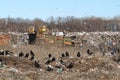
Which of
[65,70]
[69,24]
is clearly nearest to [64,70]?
[65,70]

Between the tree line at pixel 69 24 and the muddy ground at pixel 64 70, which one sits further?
the tree line at pixel 69 24

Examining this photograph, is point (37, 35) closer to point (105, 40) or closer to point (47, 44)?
point (47, 44)

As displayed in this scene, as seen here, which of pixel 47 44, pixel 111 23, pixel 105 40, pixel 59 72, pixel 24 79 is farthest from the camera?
pixel 111 23

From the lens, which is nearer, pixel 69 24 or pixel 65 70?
pixel 65 70

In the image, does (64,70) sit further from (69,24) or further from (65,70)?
(69,24)

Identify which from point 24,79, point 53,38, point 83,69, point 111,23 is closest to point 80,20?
point 111,23

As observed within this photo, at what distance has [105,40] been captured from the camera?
36.9m

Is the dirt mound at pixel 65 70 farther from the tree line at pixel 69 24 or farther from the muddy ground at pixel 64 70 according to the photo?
the tree line at pixel 69 24

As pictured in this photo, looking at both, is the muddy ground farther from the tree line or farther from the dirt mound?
the tree line

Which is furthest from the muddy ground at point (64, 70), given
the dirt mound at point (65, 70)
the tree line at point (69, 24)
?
the tree line at point (69, 24)

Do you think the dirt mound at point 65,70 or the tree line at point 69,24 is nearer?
the dirt mound at point 65,70

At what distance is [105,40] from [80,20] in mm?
11518

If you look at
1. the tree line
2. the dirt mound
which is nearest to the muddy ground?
the dirt mound

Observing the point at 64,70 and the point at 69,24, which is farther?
the point at 69,24
